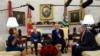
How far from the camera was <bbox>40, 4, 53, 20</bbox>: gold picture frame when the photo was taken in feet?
43.6

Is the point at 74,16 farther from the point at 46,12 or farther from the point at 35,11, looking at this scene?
the point at 35,11

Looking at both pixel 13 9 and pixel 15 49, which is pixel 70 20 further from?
pixel 15 49

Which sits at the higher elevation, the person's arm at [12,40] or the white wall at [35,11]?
the white wall at [35,11]

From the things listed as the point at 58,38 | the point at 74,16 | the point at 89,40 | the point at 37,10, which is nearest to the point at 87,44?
the point at 89,40

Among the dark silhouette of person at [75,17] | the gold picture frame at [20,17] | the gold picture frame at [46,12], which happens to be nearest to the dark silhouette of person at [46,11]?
the gold picture frame at [46,12]

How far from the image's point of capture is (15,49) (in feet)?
25.0

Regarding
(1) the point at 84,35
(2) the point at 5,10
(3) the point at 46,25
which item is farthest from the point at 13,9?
(1) the point at 84,35

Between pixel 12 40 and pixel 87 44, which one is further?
pixel 12 40

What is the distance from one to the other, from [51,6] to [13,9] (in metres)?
2.11

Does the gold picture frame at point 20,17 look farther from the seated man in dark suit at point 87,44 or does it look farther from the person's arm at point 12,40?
the seated man in dark suit at point 87,44

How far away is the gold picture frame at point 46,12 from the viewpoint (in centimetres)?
1330

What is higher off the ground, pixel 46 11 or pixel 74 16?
pixel 46 11

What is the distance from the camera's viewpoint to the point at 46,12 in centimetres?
1327

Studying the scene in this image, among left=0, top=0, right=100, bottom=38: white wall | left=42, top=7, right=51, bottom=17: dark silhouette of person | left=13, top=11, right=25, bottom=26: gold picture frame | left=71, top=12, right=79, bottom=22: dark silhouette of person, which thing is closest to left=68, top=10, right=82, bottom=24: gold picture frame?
left=71, top=12, right=79, bottom=22: dark silhouette of person
